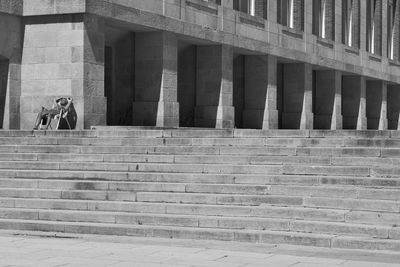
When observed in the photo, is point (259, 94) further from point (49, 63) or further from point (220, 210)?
point (220, 210)

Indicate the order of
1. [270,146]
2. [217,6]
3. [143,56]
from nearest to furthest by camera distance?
1. [270,146]
2. [143,56]
3. [217,6]

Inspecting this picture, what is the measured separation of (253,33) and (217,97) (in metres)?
4.40

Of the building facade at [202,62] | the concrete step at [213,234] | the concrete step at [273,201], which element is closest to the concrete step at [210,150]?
the concrete step at [273,201]

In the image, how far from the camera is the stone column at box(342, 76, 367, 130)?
4946 centimetres

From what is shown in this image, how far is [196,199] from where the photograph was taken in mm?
15273

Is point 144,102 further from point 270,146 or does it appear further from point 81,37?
point 270,146

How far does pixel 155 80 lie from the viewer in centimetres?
3088

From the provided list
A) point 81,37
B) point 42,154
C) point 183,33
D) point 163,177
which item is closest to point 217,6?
point 183,33

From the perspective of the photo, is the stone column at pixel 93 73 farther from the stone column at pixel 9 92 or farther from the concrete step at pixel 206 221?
the concrete step at pixel 206 221

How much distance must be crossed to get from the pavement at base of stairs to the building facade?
1353cm

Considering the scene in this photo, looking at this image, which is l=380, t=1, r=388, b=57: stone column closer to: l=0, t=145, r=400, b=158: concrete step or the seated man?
the seated man

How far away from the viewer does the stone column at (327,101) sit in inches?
1820

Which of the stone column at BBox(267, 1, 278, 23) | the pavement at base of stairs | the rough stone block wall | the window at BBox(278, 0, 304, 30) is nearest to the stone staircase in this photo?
the pavement at base of stairs

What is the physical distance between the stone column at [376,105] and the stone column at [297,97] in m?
11.1
